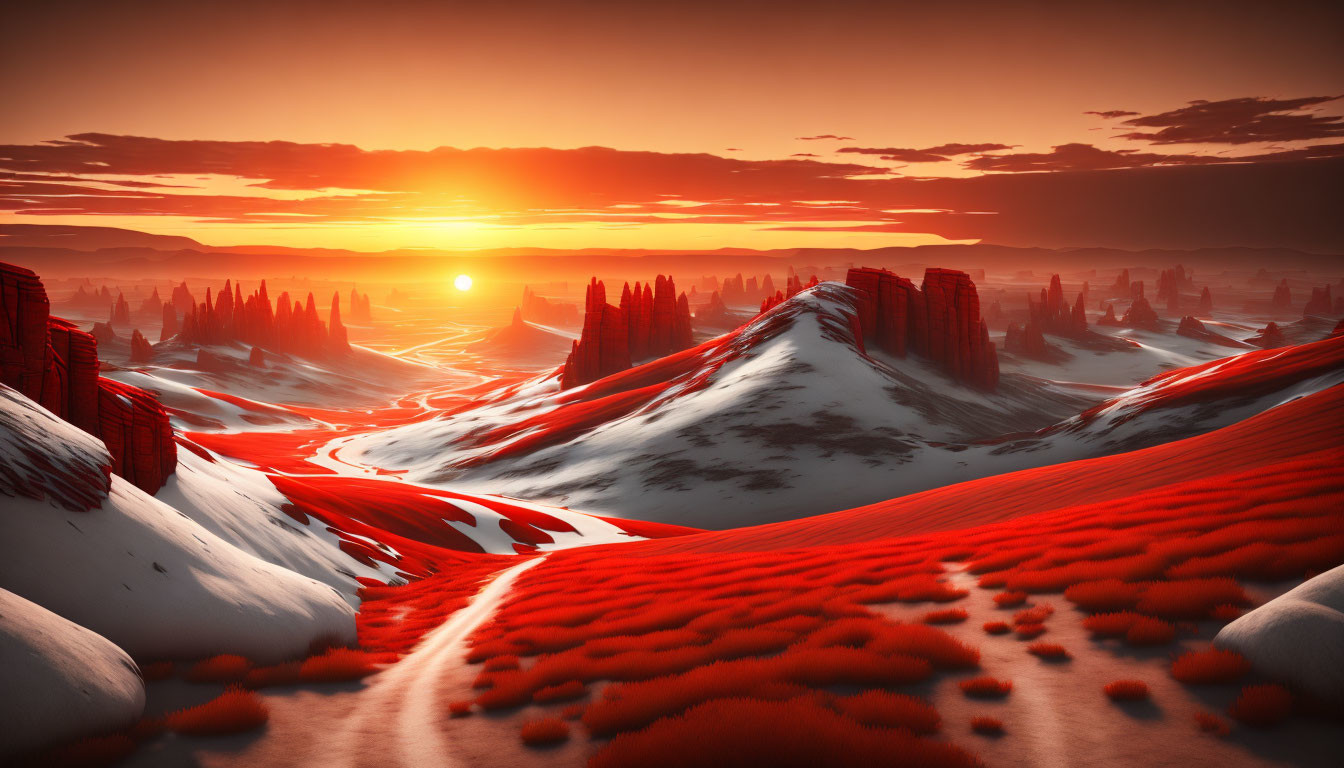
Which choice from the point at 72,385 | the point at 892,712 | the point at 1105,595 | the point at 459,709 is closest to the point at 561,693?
the point at 459,709

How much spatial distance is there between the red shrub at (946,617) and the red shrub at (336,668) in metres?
11.5

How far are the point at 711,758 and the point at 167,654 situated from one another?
450 inches

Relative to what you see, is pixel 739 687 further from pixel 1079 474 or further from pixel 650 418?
pixel 650 418

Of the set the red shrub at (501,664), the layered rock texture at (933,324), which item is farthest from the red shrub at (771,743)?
the layered rock texture at (933,324)

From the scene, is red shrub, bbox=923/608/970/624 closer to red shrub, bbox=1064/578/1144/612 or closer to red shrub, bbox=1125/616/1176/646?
red shrub, bbox=1064/578/1144/612

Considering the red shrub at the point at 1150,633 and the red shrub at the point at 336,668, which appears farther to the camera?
the red shrub at the point at 336,668

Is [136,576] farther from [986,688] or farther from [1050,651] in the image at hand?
[1050,651]

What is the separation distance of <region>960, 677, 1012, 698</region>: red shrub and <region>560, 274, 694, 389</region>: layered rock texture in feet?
543

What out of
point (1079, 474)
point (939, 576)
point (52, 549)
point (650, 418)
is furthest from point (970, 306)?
point (52, 549)

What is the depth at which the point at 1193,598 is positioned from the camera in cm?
1080

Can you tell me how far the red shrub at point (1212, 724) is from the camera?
8.40 meters

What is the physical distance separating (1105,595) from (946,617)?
2586mm

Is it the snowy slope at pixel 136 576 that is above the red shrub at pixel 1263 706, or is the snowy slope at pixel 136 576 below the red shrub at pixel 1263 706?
below

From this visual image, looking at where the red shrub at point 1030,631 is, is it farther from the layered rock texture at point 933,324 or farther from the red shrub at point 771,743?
the layered rock texture at point 933,324
